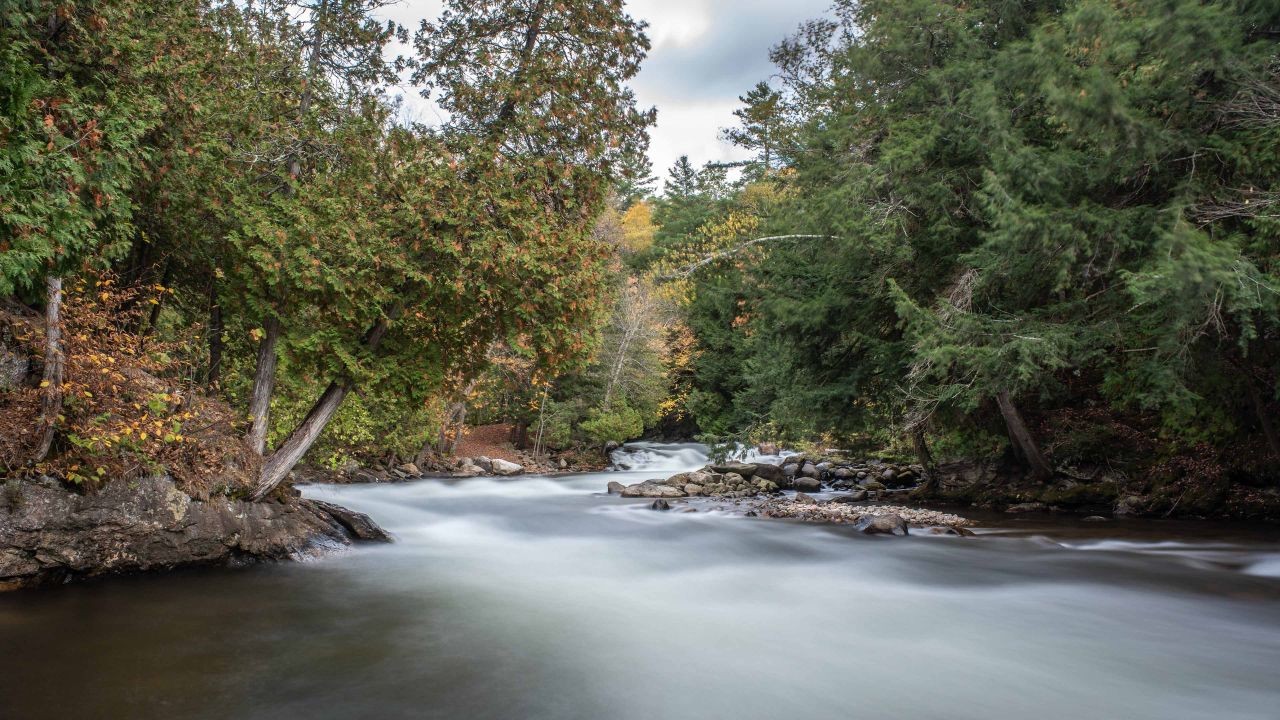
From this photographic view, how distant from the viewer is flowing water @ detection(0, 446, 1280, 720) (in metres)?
4.54

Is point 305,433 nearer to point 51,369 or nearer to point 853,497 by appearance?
point 51,369

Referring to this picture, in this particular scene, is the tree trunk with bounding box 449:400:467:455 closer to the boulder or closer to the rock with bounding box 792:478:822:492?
the boulder

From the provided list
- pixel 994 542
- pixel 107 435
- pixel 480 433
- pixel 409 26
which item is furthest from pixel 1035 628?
pixel 480 433

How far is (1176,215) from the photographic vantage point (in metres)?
7.65

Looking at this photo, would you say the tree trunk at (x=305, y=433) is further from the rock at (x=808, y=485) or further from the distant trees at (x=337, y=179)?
the rock at (x=808, y=485)

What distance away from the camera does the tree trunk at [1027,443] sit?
13.1 m

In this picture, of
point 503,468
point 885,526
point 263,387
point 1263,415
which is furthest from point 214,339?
point 503,468

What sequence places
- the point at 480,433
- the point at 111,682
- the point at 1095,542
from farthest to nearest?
the point at 480,433
the point at 1095,542
the point at 111,682

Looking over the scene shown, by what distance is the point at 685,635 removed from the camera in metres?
6.21

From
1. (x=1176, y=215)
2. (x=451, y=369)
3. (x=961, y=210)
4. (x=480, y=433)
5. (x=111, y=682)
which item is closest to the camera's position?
(x=111, y=682)

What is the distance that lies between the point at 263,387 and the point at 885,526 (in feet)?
29.7

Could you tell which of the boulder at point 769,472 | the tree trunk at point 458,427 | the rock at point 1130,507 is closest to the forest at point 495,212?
the rock at point 1130,507

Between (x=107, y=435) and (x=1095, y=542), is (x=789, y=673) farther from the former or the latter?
(x=1095, y=542)

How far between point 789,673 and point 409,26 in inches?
362
